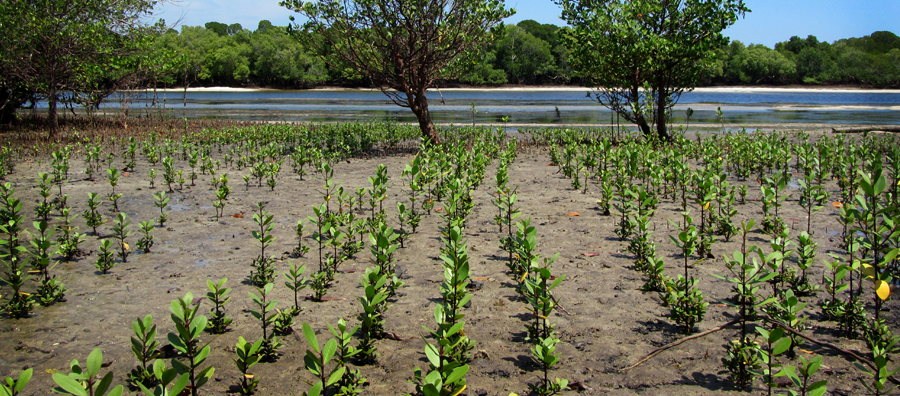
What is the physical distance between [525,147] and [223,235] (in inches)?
384

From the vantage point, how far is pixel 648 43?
12266 mm

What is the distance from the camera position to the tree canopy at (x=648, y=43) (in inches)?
489

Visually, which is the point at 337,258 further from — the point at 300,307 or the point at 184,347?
the point at 184,347

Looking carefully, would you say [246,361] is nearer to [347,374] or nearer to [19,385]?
[347,374]

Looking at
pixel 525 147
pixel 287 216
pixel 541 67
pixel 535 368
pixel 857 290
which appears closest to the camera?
pixel 535 368

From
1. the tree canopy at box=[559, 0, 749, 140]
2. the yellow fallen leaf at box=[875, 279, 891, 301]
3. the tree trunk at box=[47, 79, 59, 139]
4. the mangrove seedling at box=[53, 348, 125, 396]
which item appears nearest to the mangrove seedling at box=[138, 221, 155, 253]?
the mangrove seedling at box=[53, 348, 125, 396]

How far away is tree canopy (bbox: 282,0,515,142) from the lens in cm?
1191

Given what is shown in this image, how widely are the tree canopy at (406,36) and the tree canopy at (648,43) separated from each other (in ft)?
8.50

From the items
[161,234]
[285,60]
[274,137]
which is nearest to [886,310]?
[161,234]

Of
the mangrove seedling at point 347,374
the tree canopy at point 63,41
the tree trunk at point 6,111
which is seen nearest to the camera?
the mangrove seedling at point 347,374

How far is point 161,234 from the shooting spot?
5.66 meters

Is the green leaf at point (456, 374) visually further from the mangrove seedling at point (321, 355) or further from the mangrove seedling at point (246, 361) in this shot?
the mangrove seedling at point (246, 361)

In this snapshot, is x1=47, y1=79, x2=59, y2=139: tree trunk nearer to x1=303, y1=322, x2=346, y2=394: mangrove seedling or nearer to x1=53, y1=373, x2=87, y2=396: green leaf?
x1=303, y1=322, x2=346, y2=394: mangrove seedling

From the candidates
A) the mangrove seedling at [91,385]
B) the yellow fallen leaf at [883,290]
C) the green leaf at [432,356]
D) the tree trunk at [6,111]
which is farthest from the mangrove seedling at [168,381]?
the tree trunk at [6,111]
